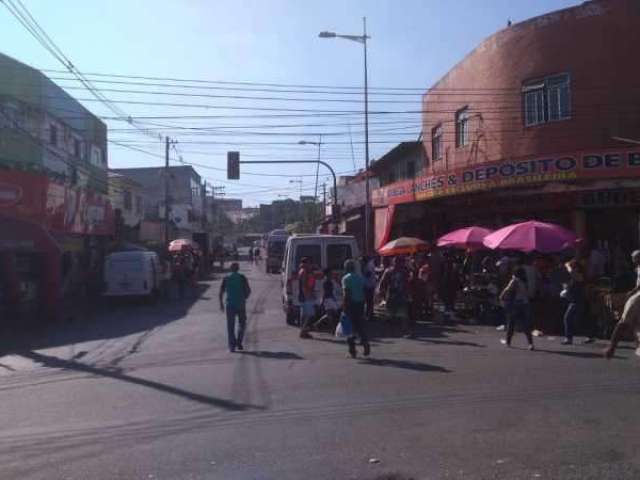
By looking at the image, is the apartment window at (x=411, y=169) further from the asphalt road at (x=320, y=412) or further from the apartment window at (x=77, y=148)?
the asphalt road at (x=320, y=412)

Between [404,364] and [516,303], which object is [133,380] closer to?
[404,364]

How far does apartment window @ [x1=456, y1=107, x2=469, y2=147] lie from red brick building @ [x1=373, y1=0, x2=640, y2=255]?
79 cm

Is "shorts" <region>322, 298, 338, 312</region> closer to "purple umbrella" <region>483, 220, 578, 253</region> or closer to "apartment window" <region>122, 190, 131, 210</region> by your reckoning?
"purple umbrella" <region>483, 220, 578, 253</region>

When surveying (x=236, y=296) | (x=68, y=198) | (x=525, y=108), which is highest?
(x=525, y=108)

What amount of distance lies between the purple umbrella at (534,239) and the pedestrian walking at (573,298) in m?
1.97

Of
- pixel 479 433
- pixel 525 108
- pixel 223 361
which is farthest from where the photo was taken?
pixel 525 108

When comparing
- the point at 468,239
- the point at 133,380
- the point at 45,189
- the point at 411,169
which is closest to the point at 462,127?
the point at 468,239

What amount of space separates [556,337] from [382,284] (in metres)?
4.11

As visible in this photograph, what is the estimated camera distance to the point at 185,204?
3110 inches

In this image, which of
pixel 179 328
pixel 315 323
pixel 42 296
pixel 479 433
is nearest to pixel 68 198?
pixel 42 296

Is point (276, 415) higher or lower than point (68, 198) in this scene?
lower

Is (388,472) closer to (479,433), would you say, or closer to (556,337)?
(479,433)

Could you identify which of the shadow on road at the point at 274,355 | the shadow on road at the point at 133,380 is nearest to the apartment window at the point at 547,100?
the shadow on road at the point at 274,355

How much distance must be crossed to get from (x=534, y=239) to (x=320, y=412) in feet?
32.0
